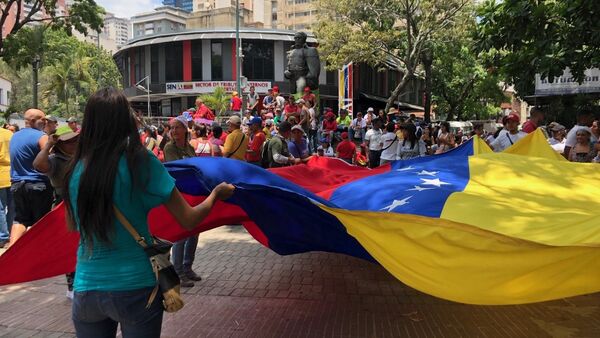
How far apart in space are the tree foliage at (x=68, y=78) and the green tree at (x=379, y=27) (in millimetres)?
31534

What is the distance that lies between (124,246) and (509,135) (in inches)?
278

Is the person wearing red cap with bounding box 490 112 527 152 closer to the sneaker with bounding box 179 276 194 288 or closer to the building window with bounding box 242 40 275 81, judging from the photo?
the sneaker with bounding box 179 276 194 288

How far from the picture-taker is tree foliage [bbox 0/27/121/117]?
193ft

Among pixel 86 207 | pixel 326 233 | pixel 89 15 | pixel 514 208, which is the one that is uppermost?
pixel 89 15

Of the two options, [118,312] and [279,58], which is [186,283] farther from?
[279,58]

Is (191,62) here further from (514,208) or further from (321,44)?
(514,208)

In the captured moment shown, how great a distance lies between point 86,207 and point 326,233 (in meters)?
2.36

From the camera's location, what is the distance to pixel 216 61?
40812 millimetres

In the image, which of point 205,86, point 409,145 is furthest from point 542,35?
point 205,86

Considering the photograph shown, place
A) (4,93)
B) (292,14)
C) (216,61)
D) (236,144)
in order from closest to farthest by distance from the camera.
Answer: (236,144), (216,61), (4,93), (292,14)

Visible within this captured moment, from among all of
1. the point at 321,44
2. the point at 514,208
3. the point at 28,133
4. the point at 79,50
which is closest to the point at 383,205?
the point at 514,208

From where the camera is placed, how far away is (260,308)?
16.1 feet

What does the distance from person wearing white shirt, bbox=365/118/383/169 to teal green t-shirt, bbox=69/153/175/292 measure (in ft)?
35.5

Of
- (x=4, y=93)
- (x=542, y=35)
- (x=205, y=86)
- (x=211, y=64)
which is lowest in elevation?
(x=542, y=35)
